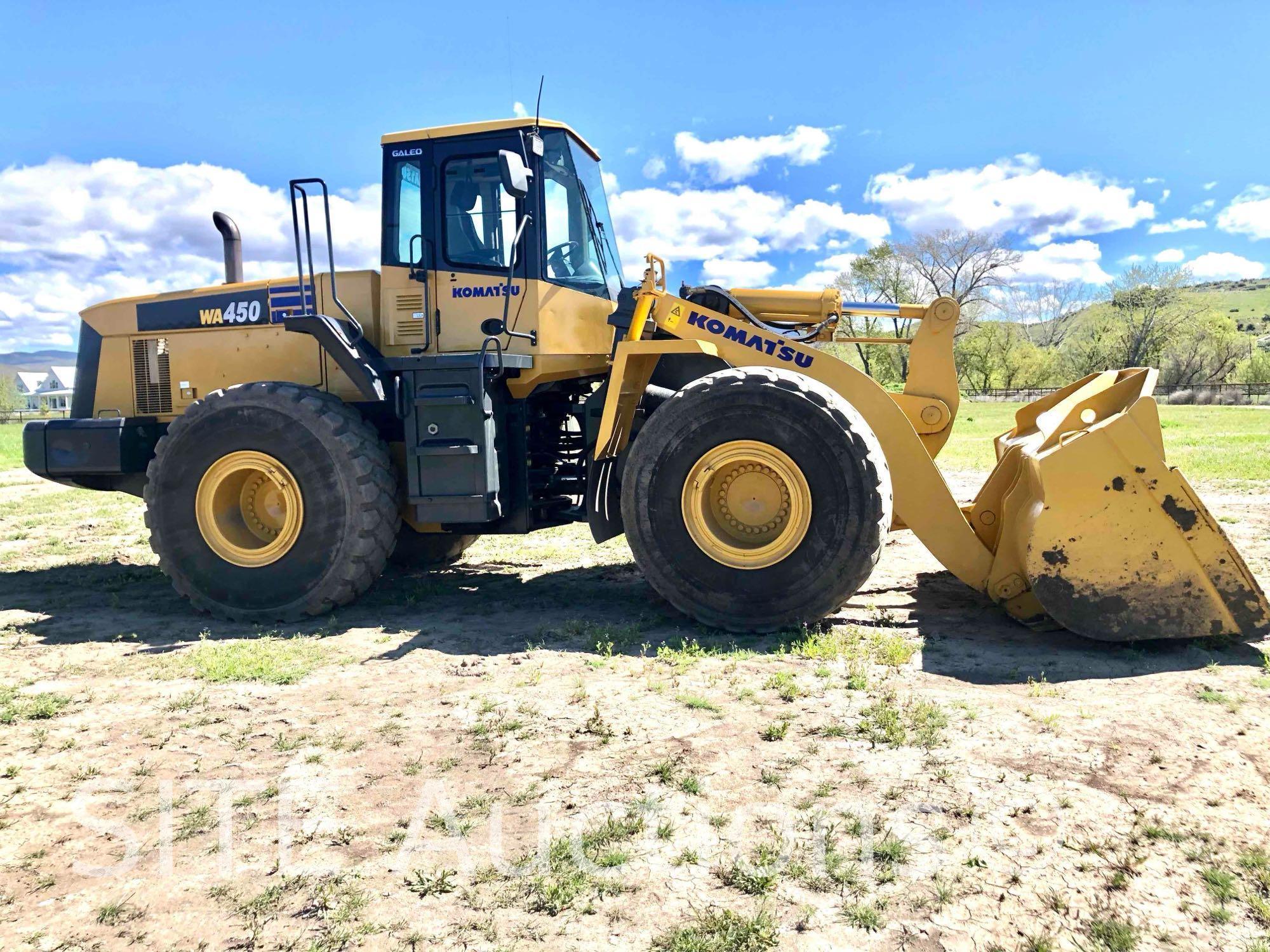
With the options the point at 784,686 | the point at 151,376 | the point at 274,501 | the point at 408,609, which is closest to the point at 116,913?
the point at 784,686

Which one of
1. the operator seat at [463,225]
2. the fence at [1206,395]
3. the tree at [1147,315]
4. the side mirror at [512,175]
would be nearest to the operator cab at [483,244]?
the operator seat at [463,225]

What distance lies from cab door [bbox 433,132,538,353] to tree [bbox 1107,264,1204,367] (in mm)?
57732

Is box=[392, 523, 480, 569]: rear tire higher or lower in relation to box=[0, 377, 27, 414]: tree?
lower

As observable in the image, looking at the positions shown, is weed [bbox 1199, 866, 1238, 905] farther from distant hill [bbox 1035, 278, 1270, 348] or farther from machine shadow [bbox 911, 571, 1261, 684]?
distant hill [bbox 1035, 278, 1270, 348]

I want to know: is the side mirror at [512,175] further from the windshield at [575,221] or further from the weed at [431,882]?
the weed at [431,882]

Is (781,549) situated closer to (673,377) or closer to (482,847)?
(673,377)

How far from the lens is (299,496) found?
624 centimetres

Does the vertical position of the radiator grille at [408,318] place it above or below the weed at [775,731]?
above

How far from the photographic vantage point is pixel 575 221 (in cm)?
672

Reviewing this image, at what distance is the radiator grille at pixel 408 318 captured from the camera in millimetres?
6609


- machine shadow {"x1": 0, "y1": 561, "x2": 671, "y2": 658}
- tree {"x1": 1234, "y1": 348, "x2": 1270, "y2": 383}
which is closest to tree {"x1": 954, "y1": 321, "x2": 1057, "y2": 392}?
tree {"x1": 1234, "y1": 348, "x2": 1270, "y2": 383}

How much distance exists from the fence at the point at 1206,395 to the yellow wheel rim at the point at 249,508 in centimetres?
3906

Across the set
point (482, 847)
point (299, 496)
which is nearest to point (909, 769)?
point (482, 847)

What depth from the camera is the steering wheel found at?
6461 millimetres
